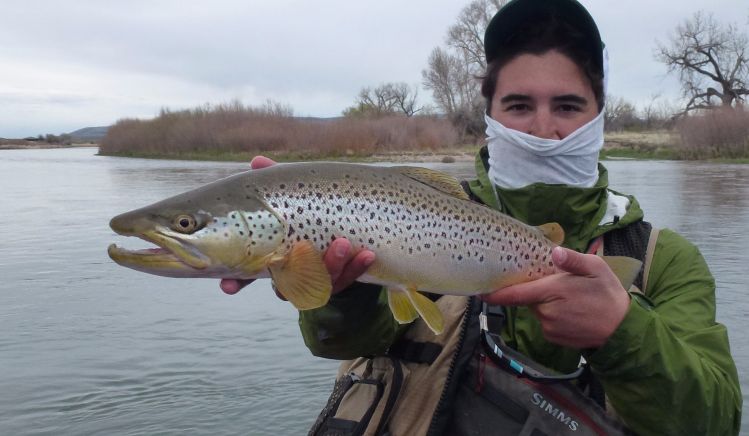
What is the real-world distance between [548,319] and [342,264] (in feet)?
2.03

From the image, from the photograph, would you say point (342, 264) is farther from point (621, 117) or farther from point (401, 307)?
point (621, 117)

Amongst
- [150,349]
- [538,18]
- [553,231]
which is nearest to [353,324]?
[553,231]

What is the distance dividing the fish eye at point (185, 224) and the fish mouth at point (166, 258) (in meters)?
0.03

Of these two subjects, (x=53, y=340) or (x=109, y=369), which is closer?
(x=109, y=369)

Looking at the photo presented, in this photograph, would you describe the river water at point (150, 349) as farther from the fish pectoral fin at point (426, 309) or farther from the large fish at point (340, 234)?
the large fish at point (340, 234)

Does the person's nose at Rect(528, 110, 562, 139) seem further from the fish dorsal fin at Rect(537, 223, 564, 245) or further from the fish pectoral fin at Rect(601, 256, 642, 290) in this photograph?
the fish pectoral fin at Rect(601, 256, 642, 290)

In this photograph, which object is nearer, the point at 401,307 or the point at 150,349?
the point at 401,307

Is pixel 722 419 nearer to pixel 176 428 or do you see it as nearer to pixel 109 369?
pixel 176 428

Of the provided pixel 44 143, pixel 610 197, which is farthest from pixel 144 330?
pixel 44 143

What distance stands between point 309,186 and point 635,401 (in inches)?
45.6

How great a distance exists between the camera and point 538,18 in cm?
268

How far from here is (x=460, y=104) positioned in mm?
58625

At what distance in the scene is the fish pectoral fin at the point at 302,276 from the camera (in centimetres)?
205

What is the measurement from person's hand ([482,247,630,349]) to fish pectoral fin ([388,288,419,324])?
1.29 feet
